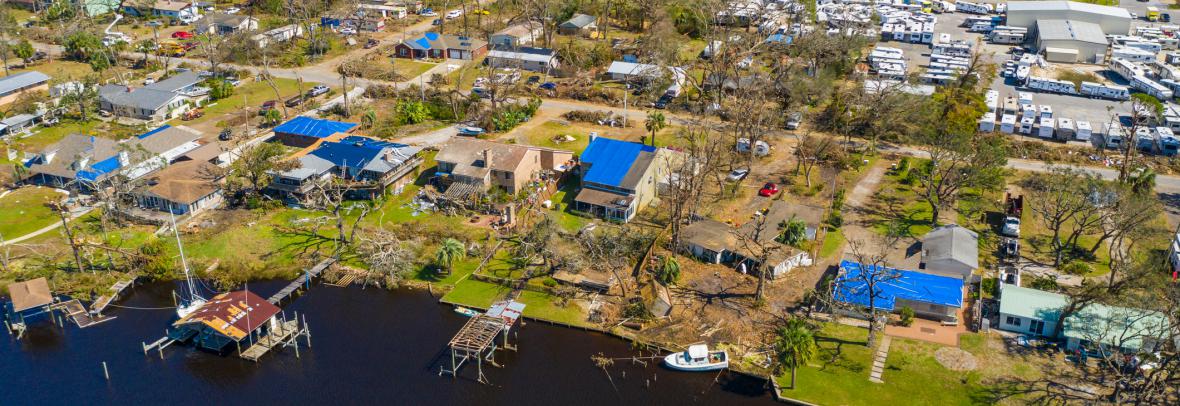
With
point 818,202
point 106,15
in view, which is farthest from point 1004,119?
point 106,15

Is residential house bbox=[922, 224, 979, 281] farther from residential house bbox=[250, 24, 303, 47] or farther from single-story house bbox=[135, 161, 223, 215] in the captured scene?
residential house bbox=[250, 24, 303, 47]

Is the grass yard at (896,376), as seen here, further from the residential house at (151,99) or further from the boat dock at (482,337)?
the residential house at (151,99)

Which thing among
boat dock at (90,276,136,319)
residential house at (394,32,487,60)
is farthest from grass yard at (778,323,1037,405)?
residential house at (394,32,487,60)

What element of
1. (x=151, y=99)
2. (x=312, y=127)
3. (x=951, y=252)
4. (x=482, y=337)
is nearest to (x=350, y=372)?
(x=482, y=337)

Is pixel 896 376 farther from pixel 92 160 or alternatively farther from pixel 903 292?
pixel 92 160

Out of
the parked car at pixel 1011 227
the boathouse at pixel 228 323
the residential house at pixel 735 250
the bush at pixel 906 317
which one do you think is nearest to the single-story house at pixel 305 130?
the boathouse at pixel 228 323
